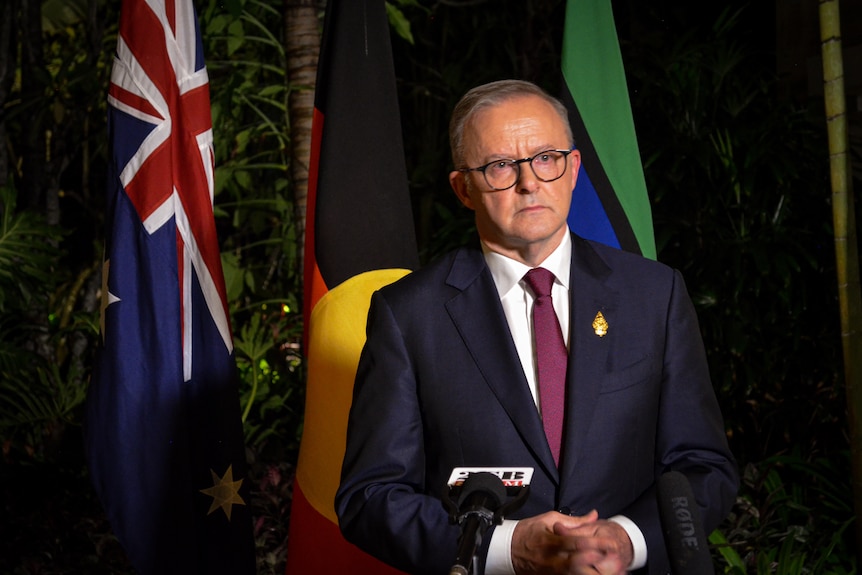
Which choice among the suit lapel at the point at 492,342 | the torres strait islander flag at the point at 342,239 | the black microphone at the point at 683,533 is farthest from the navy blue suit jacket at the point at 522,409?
the torres strait islander flag at the point at 342,239

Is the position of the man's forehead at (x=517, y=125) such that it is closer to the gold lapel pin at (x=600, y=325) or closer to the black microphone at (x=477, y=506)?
the gold lapel pin at (x=600, y=325)

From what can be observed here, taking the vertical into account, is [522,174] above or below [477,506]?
above

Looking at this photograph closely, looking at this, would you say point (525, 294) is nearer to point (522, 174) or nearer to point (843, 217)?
point (522, 174)

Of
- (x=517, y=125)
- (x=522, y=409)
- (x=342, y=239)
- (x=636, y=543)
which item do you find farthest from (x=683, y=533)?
(x=342, y=239)

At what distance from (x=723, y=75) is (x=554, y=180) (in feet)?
7.87

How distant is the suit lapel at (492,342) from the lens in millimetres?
1453

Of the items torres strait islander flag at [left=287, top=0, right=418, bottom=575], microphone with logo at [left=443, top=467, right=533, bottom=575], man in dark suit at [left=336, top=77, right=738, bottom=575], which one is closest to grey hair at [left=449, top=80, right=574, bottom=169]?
man in dark suit at [left=336, top=77, right=738, bottom=575]

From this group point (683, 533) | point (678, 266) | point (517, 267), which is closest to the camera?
point (683, 533)

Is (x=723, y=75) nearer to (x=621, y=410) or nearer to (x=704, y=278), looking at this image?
(x=704, y=278)

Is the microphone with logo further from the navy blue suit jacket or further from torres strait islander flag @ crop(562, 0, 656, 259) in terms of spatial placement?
torres strait islander flag @ crop(562, 0, 656, 259)

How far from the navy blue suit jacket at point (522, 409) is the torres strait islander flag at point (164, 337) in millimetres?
1033

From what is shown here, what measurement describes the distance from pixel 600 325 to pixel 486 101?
16.2 inches

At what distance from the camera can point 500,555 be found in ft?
4.31

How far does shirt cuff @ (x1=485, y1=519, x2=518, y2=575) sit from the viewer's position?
131cm
